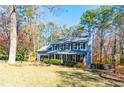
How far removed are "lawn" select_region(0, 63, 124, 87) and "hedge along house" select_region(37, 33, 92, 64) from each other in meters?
0.17

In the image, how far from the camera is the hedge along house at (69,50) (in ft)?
16.5

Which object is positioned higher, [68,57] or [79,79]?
[68,57]

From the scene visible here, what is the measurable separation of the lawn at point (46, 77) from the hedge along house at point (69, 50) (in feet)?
0.55

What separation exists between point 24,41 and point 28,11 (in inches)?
18.3

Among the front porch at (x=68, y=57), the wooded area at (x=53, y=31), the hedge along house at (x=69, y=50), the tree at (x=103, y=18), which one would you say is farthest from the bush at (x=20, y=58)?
the tree at (x=103, y=18)

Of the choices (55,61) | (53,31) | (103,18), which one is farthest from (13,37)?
(103,18)

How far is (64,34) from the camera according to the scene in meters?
5.07

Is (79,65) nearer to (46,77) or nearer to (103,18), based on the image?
(46,77)

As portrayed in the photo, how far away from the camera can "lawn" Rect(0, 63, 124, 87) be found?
495cm

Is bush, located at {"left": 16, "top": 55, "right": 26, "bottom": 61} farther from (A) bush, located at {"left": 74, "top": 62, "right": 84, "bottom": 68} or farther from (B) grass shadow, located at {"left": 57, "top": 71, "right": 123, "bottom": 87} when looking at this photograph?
(A) bush, located at {"left": 74, "top": 62, "right": 84, "bottom": 68}

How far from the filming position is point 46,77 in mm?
5004

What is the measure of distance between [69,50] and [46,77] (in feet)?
1.79

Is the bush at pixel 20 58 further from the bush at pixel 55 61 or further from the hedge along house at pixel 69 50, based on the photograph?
the bush at pixel 55 61
